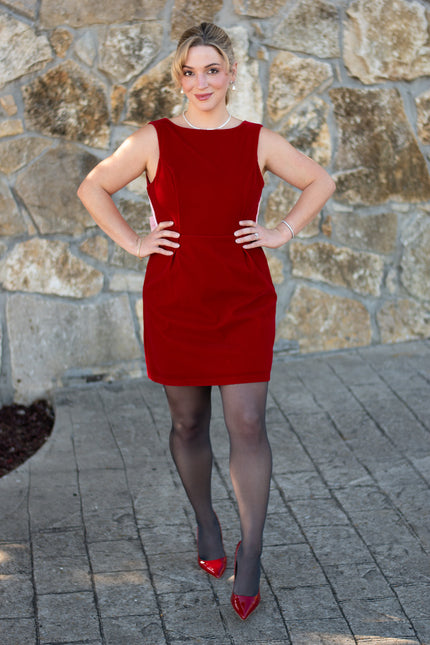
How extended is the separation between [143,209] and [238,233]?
6.71 ft

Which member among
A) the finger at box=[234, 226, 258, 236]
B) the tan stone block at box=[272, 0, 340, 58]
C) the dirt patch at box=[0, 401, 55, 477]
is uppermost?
the tan stone block at box=[272, 0, 340, 58]

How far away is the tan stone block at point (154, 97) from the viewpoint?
4.37m

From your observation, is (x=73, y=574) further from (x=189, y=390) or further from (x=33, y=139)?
(x=33, y=139)

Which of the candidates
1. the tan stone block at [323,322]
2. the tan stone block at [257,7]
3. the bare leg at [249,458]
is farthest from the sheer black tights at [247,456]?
the tan stone block at [257,7]

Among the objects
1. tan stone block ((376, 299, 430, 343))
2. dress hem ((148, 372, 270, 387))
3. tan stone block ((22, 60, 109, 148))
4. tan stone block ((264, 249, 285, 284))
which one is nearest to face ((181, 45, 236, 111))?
dress hem ((148, 372, 270, 387))

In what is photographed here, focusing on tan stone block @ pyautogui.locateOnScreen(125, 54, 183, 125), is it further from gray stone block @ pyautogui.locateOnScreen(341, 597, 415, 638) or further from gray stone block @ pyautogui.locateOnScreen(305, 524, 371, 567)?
gray stone block @ pyautogui.locateOnScreen(341, 597, 415, 638)

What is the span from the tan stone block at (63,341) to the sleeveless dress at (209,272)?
201 cm

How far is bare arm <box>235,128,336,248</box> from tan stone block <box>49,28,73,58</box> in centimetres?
200

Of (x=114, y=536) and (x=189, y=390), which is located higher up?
(x=189, y=390)

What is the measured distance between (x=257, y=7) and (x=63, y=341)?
2061mm

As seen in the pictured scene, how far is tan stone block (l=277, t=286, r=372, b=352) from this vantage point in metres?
4.81

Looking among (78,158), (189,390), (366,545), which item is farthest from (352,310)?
(189,390)

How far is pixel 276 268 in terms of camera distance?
475 centimetres

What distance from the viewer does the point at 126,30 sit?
14.1ft
